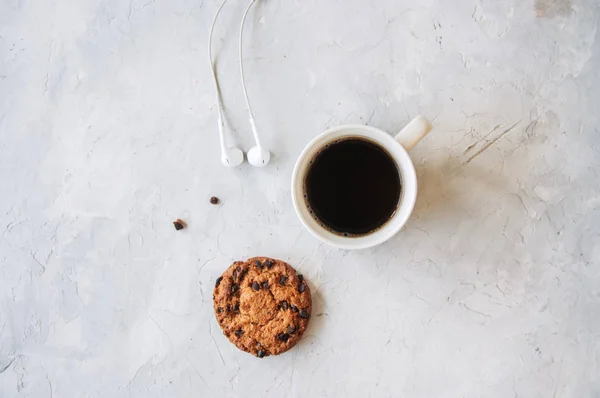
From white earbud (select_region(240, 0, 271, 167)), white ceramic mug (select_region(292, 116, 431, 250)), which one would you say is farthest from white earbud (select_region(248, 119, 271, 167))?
white ceramic mug (select_region(292, 116, 431, 250))

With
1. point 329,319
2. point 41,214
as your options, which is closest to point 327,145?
point 329,319

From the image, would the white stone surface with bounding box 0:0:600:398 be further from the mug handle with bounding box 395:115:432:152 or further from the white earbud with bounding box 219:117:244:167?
the mug handle with bounding box 395:115:432:152

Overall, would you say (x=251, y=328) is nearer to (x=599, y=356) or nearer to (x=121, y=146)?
(x=121, y=146)

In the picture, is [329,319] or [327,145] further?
[329,319]

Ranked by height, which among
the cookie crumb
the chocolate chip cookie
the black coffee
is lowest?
the chocolate chip cookie

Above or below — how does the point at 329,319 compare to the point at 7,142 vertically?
below

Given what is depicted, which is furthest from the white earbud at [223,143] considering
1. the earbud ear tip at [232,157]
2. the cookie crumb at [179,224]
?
the cookie crumb at [179,224]

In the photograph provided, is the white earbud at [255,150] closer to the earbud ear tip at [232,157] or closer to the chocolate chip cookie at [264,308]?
the earbud ear tip at [232,157]
